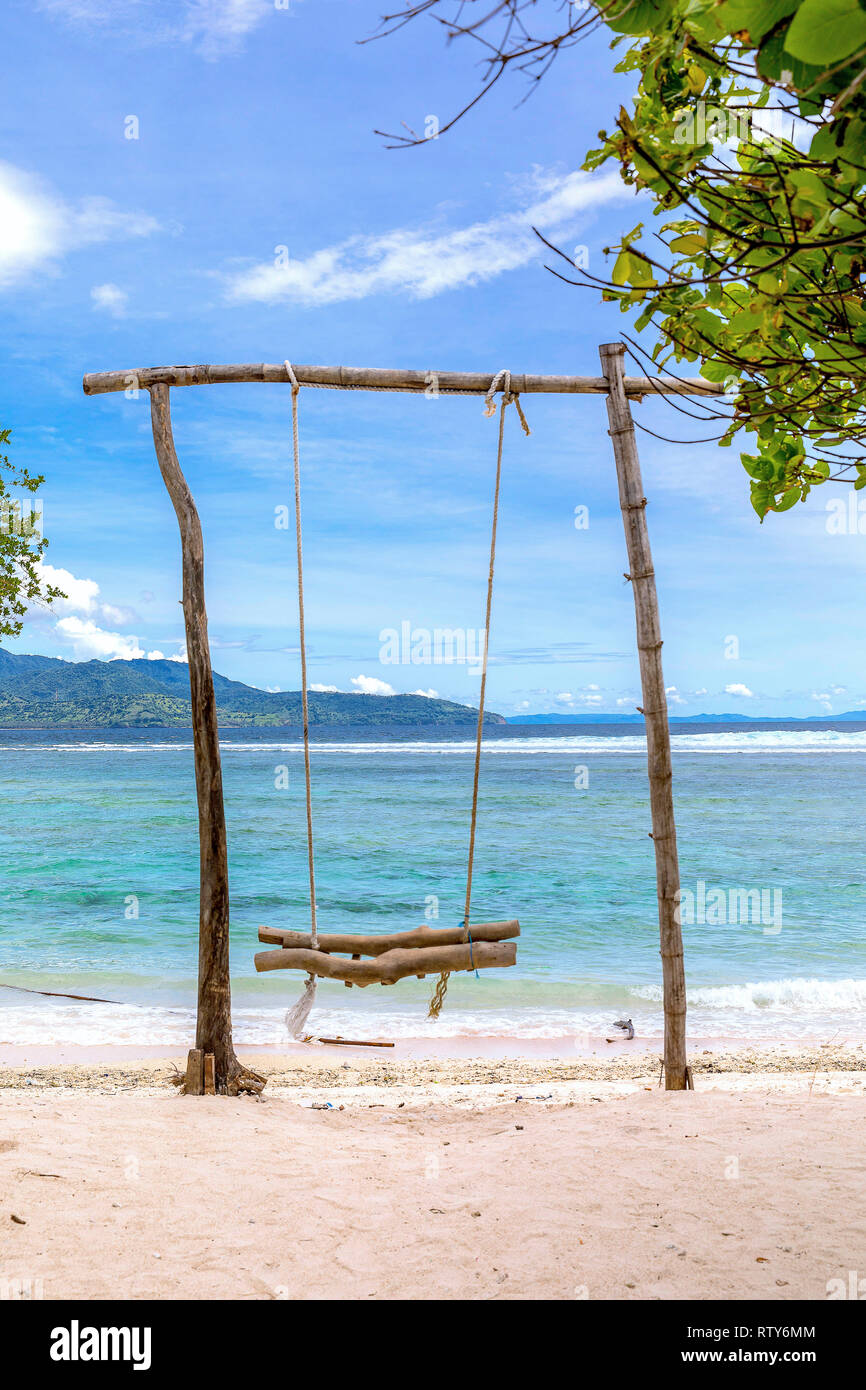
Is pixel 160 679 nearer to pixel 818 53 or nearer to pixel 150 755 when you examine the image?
pixel 150 755

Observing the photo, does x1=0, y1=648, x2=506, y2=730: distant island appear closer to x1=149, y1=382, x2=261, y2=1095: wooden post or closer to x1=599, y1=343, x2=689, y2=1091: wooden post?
x1=149, y1=382, x2=261, y2=1095: wooden post

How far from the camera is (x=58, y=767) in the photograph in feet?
94.9

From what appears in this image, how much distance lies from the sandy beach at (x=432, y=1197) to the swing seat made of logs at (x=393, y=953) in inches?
22.5

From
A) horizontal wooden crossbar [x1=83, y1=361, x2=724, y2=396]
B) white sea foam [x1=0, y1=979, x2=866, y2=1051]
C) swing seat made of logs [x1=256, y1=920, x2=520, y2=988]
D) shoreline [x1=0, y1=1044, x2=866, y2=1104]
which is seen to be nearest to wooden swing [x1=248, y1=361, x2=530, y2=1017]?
swing seat made of logs [x1=256, y1=920, x2=520, y2=988]

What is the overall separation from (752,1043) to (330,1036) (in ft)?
8.13

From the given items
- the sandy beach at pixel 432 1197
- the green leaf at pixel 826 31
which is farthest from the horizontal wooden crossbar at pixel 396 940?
the green leaf at pixel 826 31

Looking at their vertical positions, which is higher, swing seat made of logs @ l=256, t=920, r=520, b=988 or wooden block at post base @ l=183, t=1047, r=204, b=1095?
swing seat made of logs @ l=256, t=920, r=520, b=988

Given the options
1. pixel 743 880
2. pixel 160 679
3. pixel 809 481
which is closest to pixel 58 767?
pixel 743 880

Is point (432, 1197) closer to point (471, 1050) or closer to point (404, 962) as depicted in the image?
point (404, 962)

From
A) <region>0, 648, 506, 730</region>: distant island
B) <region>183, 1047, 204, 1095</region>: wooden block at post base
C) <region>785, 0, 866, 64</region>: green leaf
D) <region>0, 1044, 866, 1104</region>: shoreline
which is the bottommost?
<region>0, 1044, 866, 1104</region>: shoreline

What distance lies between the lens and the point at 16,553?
6.58 meters

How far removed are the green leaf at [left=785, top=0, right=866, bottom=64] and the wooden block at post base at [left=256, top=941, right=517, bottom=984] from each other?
8.59 feet

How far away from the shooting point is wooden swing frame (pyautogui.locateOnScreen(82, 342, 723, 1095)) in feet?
11.1

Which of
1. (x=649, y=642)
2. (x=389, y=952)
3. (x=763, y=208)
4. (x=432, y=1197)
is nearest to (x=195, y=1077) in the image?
(x=389, y=952)
